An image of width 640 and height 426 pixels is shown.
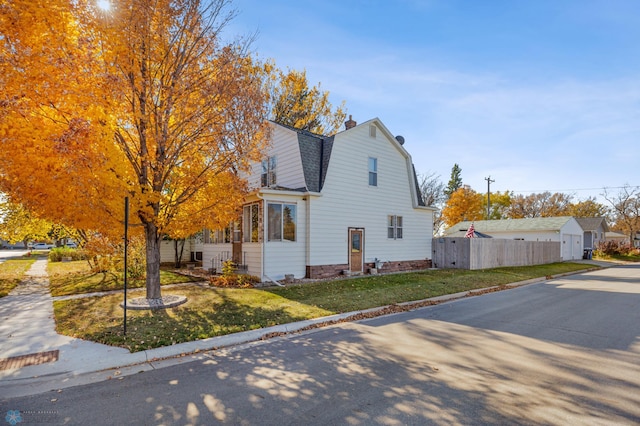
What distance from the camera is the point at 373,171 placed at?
60.5 feet

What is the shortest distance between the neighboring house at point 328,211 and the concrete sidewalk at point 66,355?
6889mm

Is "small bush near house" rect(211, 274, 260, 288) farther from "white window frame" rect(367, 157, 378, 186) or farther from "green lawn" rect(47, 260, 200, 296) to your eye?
"white window frame" rect(367, 157, 378, 186)

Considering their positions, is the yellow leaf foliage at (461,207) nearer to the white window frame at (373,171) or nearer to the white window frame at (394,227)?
the white window frame at (394,227)

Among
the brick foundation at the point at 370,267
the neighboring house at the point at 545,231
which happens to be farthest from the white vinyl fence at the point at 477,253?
the neighboring house at the point at 545,231

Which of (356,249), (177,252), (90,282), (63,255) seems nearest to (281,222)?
(356,249)

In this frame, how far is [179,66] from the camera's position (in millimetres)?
→ 9602

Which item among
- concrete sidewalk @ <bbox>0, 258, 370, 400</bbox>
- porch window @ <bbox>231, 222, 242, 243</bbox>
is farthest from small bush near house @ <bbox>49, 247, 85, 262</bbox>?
concrete sidewalk @ <bbox>0, 258, 370, 400</bbox>

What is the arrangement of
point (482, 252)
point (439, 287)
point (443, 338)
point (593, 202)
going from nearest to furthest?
point (443, 338), point (439, 287), point (482, 252), point (593, 202)

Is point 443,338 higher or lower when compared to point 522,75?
lower

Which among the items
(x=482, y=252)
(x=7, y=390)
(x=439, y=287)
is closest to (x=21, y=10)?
(x=7, y=390)

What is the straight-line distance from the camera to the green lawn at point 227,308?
23.4ft

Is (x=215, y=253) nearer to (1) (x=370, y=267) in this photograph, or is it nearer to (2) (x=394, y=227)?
(1) (x=370, y=267)

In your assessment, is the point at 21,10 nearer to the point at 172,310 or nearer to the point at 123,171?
the point at 123,171

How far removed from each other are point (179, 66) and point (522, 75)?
12800 millimetres
